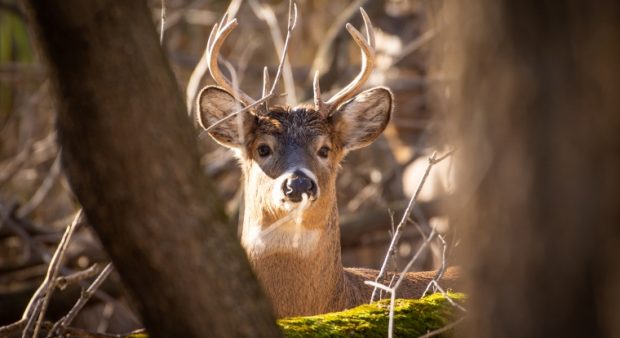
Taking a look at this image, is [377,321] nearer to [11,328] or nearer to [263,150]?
[11,328]

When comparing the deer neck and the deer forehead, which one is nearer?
the deer neck

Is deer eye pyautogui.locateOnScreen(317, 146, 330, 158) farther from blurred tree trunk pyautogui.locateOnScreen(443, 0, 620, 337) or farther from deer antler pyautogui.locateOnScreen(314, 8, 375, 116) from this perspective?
blurred tree trunk pyautogui.locateOnScreen(443, 0, 620, 337)

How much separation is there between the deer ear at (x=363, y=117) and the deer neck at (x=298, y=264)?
91 cm

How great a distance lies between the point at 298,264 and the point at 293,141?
0.82 metres

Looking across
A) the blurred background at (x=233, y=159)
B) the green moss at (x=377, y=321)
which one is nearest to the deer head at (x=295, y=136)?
the blurred background at (x=233, y=159)

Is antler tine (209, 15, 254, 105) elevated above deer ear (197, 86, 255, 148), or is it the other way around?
antler tine (209, 15, 254, 105)

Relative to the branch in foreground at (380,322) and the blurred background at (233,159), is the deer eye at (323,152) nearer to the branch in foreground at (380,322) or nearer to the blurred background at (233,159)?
the blurred background at (233,159)

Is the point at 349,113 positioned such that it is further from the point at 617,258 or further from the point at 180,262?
the point at 617,258

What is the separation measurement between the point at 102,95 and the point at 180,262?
1.73ft

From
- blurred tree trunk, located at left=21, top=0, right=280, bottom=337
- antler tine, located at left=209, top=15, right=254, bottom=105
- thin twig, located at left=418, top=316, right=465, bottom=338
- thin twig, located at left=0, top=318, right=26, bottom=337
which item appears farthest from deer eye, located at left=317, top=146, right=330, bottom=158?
blurred tree trunk, located at left=21, top=0, right=280, bottom=337

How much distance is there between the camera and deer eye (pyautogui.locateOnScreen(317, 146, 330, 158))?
701 centimetres

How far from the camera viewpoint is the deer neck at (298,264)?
255 inches

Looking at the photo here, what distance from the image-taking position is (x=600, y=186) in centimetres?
247

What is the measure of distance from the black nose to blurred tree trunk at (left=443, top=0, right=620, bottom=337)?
3.51 meters
